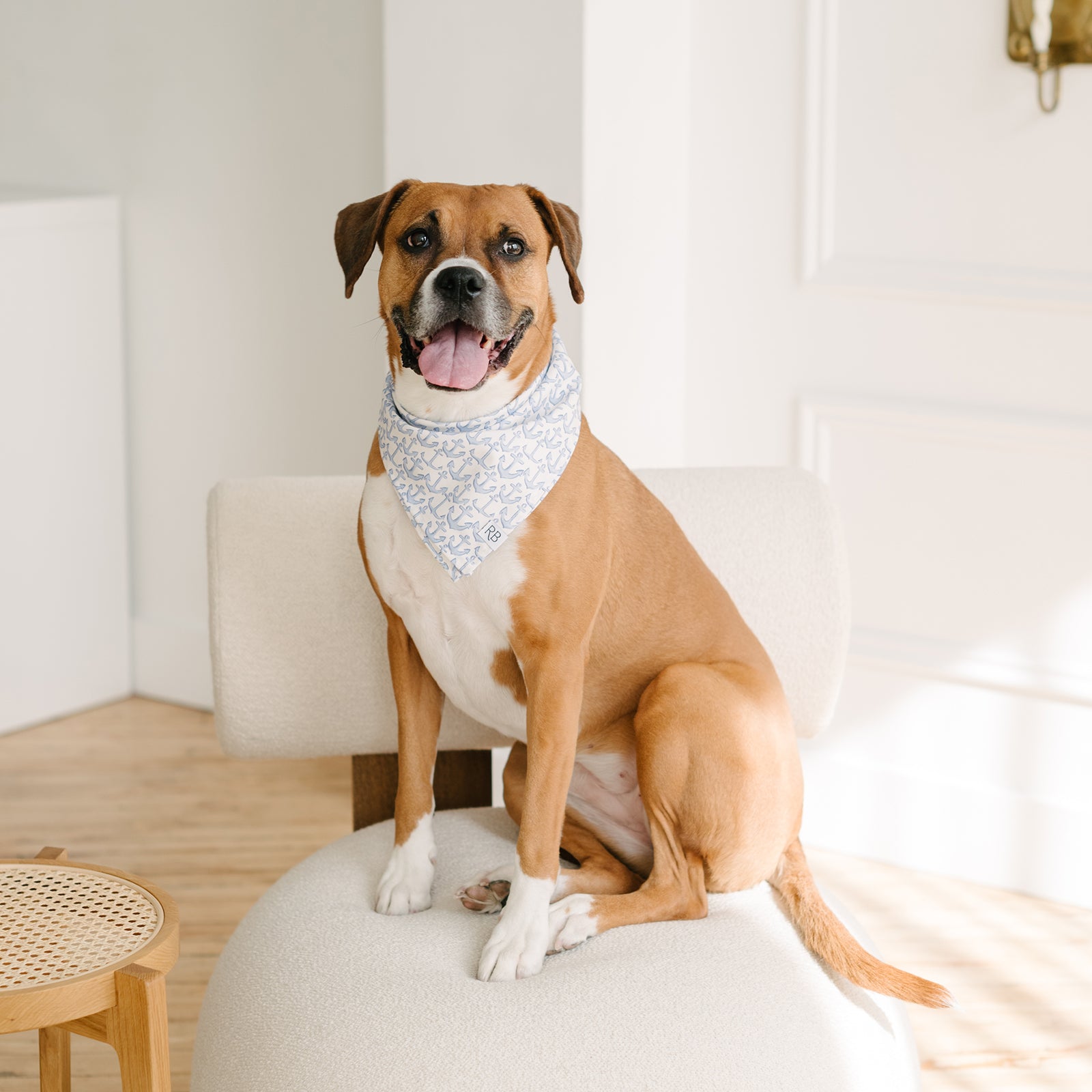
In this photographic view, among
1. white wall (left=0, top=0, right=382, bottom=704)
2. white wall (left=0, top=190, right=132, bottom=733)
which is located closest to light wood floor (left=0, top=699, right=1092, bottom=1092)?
white wall (left=0, top=190, right=132, bottom=733)

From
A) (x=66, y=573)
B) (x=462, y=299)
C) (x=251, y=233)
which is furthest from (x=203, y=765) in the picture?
(x=462, y=299)

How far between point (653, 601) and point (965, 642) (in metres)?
1.32

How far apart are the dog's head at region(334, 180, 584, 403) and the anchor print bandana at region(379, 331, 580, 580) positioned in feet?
0.15

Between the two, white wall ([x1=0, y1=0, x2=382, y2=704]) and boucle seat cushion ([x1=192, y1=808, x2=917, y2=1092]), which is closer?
boucle seat cushion ([x1=192, y1=808, x2=917, y2=1092])

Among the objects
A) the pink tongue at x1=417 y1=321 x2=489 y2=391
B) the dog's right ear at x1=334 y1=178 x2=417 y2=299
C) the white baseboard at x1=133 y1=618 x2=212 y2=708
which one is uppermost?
the dog's right ear at x1=334 y1=178 x2=417 y2=299

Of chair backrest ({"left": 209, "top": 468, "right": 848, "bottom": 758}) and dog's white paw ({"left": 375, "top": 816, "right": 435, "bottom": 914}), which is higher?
chair backrest ({"left": 209, "top": 468, "right": 848, "bottom": 758})

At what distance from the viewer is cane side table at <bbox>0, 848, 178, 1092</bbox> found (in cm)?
131

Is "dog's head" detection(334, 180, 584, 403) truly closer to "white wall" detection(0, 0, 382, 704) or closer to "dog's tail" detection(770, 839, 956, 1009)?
"dog's tail" detection(770, 839, 956, 1009)

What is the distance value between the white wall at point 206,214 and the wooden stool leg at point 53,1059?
2.03m

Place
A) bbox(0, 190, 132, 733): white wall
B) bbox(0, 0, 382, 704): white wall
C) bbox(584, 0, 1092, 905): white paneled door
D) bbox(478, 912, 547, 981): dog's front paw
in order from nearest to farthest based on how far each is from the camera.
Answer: bbox(478, 912, 547, 981): dog's front paw
bbox(584, 0, 1092, 905): white paneled door
bbox(0, 0, 382, 704): white wall
bbox(0, 190, 132, 733): white wall

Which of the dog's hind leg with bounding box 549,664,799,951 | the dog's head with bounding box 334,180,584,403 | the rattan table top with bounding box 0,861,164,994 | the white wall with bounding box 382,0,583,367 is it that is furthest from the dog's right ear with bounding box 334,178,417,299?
the white wall with bounding box 382,0,583,367

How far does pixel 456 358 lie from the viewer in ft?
5.16

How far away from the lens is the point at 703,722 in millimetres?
1659

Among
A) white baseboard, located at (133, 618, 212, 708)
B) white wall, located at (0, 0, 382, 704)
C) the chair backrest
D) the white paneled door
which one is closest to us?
the chair backrest
